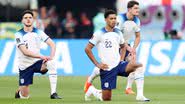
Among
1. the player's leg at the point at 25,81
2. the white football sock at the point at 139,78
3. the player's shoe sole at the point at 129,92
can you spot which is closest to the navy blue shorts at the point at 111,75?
the white football sock at the point at 139,78

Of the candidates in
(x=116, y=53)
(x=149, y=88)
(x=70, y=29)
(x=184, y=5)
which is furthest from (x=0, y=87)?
(x=184, y=5)

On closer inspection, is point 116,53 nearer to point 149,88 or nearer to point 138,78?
point 138,78

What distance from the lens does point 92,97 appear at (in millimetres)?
22109

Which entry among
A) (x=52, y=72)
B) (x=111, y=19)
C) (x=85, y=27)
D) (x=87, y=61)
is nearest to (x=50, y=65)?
(x=52, y=72)

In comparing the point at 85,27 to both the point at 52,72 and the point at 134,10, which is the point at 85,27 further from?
the point at 52,72

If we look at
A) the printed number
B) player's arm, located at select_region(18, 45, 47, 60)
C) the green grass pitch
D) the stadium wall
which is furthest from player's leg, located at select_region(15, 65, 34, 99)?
the stadium wall

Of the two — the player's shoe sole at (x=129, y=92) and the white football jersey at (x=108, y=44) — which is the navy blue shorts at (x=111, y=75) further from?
the player's shoe sole at (x=129, y=92)

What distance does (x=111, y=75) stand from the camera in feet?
68.4

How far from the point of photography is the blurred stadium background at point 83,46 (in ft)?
80.2

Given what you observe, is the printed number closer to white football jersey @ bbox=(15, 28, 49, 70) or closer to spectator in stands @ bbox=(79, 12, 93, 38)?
white football jersey @ bbox=(15, 28, 49, 70)

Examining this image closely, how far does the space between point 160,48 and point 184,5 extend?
821 centimetres

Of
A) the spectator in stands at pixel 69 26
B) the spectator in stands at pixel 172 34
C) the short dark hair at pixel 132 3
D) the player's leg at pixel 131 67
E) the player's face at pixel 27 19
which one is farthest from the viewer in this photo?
the spectator in stands at pixel 69 26

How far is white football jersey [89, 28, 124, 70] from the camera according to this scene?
2062cm

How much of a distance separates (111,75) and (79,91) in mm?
4120
